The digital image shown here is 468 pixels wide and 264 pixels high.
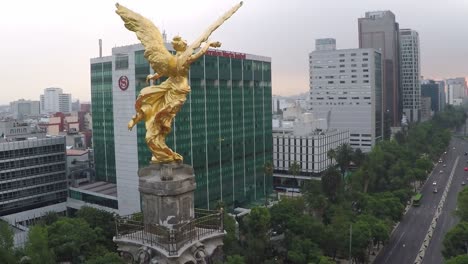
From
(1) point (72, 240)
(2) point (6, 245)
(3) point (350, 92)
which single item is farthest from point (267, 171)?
(3) point (350, 92)

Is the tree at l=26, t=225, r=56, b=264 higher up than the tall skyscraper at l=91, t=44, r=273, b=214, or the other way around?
the tall skyscraper at l=91, t=44, r=273, b=214

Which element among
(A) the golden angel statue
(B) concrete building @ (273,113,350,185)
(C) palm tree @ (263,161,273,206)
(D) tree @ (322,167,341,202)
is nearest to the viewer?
(A) the golden angel statue

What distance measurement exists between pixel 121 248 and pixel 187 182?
230 cm

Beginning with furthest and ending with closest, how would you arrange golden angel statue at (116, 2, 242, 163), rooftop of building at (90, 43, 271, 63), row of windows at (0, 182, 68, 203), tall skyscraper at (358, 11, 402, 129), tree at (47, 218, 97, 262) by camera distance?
1. tall skyscraper at (358, 11, 402, 129)
2. row of windows at (0, 182, 68, 203)
3. rooftop of building at (90, 43, 271, 63)
4. tree at (47, 218, 97, 262)
5. golden angel statue at (116, 2, 242, 163)

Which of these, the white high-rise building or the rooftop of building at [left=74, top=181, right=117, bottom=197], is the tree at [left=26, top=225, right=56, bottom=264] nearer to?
the rooftop of building at [left=74, top=181, right=117, bottom=197]

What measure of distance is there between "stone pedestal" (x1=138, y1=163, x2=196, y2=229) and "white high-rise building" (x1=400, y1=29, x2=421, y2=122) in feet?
537

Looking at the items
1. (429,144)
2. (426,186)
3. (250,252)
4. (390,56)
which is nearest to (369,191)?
(426,186)

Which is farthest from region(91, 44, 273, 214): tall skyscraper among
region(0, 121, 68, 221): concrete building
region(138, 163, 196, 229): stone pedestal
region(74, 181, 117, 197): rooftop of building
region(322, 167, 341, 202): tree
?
region(138, 163, 196, 229): stone pedestal

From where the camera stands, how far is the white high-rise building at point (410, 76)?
165 meters

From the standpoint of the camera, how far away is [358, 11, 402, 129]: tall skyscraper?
143750 mm

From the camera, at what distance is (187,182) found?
38.1 ft

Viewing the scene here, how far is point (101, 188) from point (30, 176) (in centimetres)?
922

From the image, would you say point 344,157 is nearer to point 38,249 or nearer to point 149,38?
point 38,249

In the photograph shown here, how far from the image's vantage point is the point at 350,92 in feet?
388
